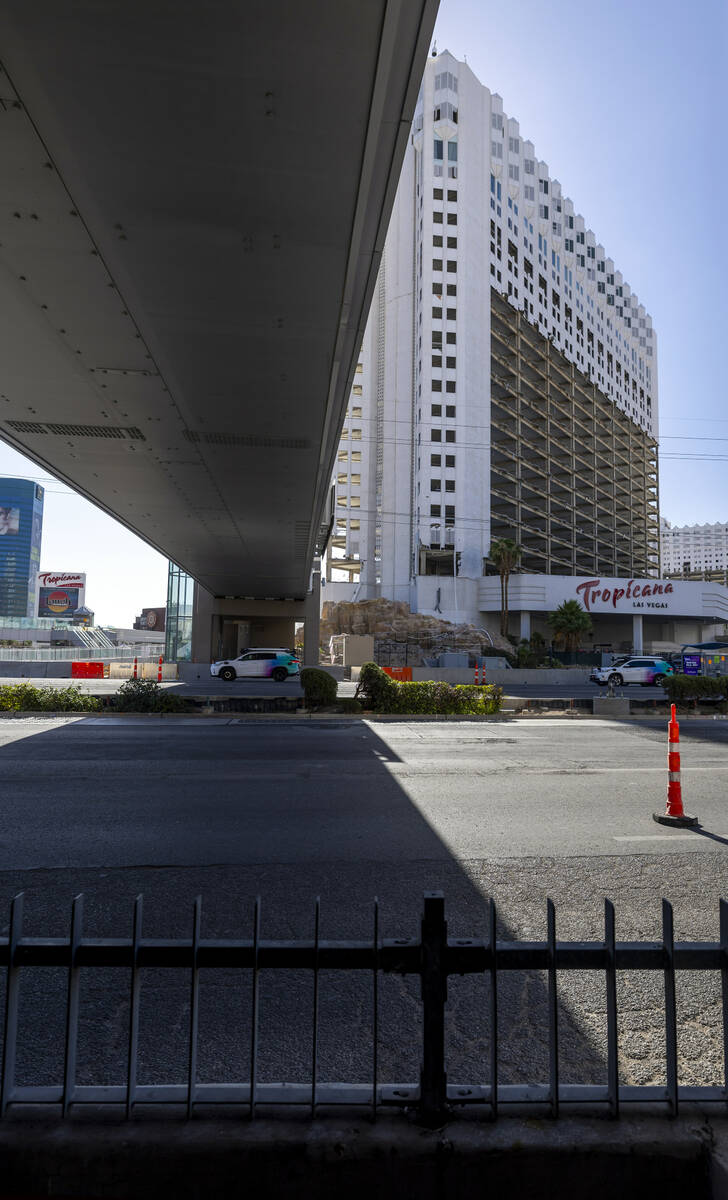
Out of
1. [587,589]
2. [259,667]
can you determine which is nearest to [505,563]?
[587,589]

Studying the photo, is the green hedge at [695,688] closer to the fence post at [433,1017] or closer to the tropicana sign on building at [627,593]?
the fence post at [433,1017]

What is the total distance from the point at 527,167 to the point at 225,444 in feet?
272

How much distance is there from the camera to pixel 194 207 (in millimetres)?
7832

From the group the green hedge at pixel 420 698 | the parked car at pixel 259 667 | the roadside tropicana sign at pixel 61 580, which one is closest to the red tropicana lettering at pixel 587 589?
the parked car at pixel 259 667

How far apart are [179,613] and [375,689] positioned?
33.4 metres

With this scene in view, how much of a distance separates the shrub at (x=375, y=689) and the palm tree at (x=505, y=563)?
41.5 meters

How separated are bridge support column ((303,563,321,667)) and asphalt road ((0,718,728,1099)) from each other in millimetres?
34432

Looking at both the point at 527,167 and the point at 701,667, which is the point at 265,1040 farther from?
the point at 527,167

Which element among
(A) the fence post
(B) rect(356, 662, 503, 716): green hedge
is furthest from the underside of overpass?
(B) rect(356, 662, 503, 716): green hedge

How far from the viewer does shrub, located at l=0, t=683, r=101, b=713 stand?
61.7 feet

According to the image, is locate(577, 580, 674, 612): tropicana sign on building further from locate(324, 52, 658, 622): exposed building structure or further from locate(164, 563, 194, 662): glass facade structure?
locate(164, 563, 194, 662): glass facade structure

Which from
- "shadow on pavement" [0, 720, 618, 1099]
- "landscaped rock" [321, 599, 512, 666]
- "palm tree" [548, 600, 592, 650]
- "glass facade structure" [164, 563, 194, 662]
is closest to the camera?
"shadow on pavement" [0, 720, 618, 1099]

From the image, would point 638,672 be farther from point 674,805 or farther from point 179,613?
point 674,805

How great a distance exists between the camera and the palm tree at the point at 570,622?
5831 cm
